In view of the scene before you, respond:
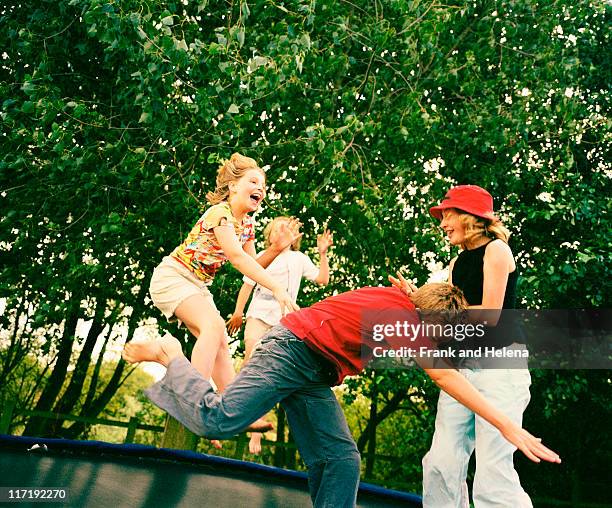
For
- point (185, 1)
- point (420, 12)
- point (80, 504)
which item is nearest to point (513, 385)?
point (80, 504)

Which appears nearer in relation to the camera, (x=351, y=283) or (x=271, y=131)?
(x=271, y=131)

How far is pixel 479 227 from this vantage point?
2.35 m

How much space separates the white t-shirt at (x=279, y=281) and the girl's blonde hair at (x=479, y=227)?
1.39 meters

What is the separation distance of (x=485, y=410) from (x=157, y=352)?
40.2 inches

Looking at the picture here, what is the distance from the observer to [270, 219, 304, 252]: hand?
2.95 metres

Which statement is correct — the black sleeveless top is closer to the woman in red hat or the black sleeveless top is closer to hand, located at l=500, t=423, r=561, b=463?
the woman in red hat

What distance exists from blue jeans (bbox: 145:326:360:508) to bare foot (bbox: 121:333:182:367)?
11 cm

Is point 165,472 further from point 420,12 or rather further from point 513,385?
point 420,12

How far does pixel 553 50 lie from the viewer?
5785 millimetres

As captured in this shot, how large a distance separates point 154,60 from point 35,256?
2.52m

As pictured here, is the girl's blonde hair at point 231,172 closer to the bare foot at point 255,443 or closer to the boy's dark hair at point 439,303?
the boy's dark hair at point 439,303

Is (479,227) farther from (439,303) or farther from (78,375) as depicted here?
(78,375)

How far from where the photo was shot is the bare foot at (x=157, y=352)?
6.74 feet

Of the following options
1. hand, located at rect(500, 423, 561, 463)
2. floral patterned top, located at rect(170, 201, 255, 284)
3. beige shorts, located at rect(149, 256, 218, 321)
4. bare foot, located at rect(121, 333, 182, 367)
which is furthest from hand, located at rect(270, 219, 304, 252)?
hand, located at rect(500, 423, 561, 463)
